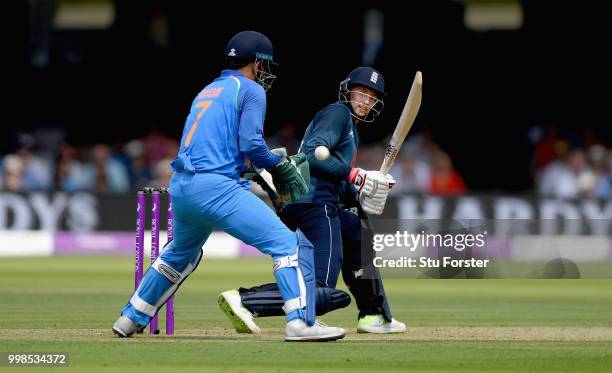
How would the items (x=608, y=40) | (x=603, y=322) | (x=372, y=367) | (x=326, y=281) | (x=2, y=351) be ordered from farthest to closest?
(x=608, y=40) → (x=603, y=322) → (x=326, y=281) → (x=2, y=351) → (x=372, y=367)

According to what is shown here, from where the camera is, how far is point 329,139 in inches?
316

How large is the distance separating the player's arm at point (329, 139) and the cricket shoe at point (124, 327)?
4.73 feet

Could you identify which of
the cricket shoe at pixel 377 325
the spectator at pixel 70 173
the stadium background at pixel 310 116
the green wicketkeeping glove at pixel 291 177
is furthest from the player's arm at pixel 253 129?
the spectator at pixel 70 173

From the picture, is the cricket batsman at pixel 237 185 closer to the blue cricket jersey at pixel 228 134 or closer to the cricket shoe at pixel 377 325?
the blue cricket jersey at pixel 228 134

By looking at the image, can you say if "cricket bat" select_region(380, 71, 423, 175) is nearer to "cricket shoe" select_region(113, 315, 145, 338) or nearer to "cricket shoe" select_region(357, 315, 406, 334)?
"cricket shoe" select_region(357, 315, 406, 334)

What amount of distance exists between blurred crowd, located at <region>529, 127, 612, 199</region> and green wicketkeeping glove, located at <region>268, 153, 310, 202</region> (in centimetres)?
1178

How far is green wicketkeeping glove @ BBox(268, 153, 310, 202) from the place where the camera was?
761 centimetres

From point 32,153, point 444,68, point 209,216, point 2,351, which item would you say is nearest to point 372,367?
point 209,216

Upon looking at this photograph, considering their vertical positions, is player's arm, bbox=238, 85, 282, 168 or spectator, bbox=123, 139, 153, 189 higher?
player's arm, bbox=238, 85, 282, 168

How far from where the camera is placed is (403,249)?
29.7 feet

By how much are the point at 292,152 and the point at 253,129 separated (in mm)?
13006

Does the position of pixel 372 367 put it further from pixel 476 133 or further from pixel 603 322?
pixel 476 133

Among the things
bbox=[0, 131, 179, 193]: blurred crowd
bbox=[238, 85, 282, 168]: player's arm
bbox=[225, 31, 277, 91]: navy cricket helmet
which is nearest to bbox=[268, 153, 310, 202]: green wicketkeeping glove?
bbox=[238, 85, 282, 168]: player's arm

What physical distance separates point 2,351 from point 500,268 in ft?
13.6
